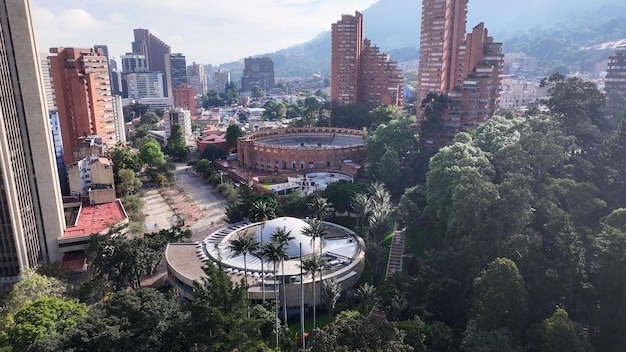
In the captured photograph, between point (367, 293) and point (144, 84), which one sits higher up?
point (144, 84)

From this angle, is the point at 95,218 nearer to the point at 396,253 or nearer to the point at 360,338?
the point at 396,253

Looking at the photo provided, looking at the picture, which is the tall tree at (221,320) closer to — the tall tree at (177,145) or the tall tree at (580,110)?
the tall tree at (580,110)

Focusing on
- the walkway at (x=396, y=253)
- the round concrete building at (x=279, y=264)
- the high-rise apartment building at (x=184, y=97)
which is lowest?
the walkway at (x=396, y=253)

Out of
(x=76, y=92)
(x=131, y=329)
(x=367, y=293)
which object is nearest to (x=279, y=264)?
(x=367, y=293)

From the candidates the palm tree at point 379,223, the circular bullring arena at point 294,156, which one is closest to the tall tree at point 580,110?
the palm tree at point 379,223

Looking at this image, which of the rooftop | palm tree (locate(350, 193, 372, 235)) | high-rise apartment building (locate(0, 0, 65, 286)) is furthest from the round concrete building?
high-rise apartment building (locate(0, 0, 65, 286))

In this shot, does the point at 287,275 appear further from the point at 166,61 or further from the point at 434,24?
the point at 166,61
